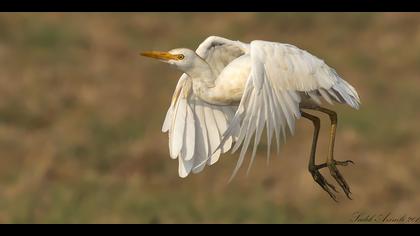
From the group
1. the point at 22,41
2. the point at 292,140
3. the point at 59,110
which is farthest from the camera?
the point at 22,41

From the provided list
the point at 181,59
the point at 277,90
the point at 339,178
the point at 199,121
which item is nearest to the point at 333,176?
the point at 339,178

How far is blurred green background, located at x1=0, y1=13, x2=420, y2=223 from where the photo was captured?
15.4 m

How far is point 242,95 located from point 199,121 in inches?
29.6

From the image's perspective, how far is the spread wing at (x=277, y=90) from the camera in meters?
8.25

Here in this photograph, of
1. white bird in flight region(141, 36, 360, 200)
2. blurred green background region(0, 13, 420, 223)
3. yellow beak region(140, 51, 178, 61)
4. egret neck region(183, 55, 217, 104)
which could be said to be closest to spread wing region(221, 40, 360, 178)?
white bird in flight region(141, 36, 360, 200)

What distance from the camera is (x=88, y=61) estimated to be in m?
21.3

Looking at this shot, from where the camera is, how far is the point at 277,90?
334 inches

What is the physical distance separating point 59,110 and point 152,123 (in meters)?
1.38

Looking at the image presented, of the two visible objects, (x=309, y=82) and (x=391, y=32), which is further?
(x=391, y=32)

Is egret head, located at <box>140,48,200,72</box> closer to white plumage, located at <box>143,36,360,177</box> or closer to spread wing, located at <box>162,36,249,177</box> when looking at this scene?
white plumage, located at <box>143,36,360,177</box>

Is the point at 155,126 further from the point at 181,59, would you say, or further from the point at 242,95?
the point at 242,95
